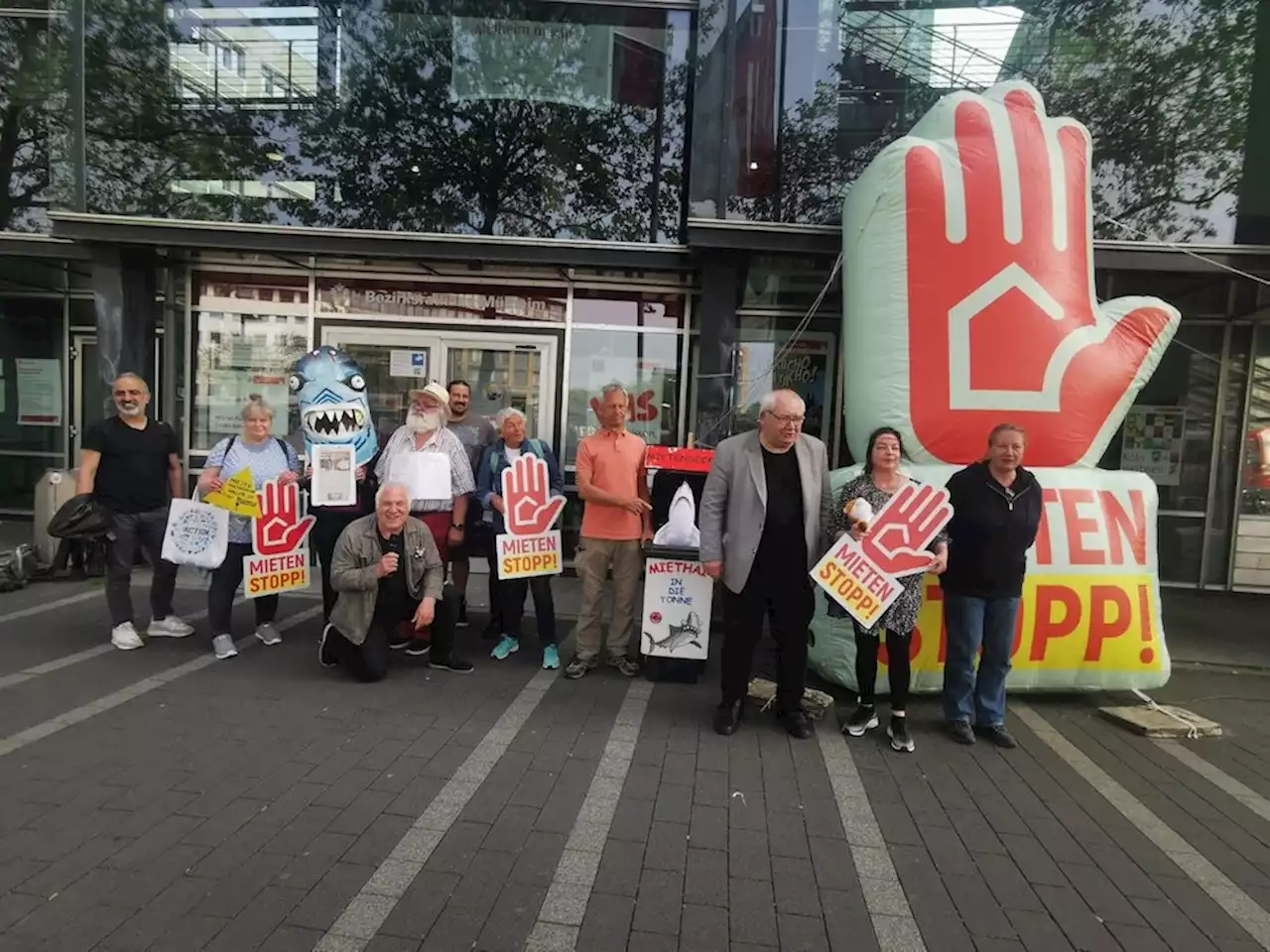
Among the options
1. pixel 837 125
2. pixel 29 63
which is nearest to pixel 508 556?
pixel 837 125

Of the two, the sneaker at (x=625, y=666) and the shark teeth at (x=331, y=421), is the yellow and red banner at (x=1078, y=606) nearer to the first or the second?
the sneaker at (x=625, y=666)

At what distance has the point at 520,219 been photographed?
7.97m

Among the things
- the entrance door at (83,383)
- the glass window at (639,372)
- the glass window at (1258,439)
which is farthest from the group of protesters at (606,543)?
the glass window at (1258,439)

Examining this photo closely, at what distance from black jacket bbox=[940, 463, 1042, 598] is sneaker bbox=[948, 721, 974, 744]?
2.43 ft

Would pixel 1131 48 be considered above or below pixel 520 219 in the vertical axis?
above

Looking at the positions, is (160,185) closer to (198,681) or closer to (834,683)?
(198,681)

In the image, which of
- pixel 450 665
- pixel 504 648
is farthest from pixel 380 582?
pixel 504 648

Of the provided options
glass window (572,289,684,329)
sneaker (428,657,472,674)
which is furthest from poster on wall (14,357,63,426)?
sneaker (428,657,472,674)

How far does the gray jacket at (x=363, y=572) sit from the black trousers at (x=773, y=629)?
191 cm

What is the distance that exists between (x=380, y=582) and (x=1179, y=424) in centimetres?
872

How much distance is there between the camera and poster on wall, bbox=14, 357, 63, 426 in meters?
9.95

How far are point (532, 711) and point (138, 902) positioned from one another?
221cm

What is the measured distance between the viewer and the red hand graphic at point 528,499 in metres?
5.26

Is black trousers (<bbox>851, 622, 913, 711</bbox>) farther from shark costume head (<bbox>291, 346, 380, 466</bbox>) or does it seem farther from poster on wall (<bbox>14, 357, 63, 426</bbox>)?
poster on wall (<bbox>14, 357, 63, 426</bbox>)
